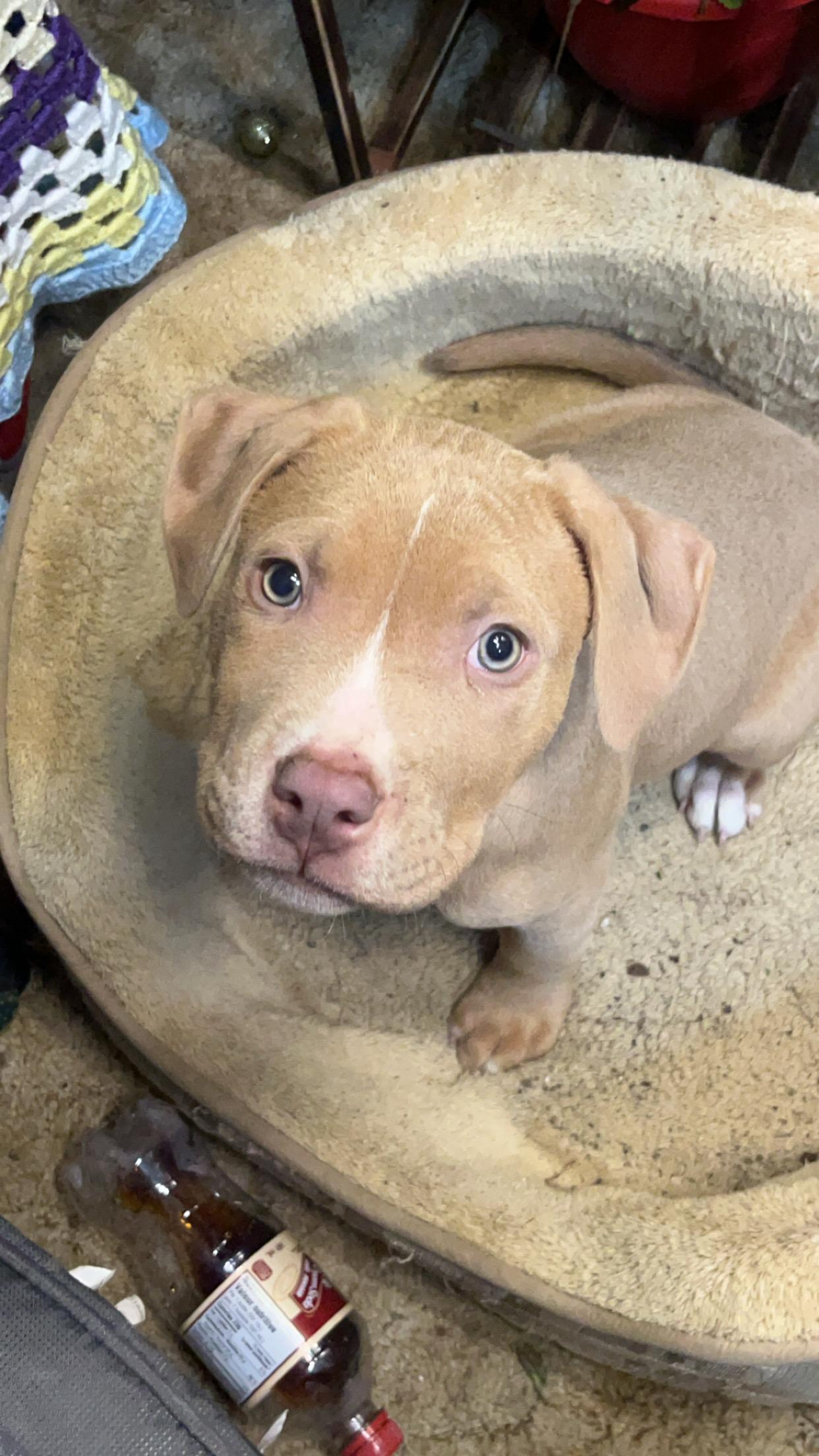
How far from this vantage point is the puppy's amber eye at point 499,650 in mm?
1513

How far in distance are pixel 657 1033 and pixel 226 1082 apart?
99 centimetres

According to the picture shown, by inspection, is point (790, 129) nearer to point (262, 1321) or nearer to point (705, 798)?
point (705, 798)

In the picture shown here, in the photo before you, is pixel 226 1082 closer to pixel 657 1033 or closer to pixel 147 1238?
pixel 147 1238

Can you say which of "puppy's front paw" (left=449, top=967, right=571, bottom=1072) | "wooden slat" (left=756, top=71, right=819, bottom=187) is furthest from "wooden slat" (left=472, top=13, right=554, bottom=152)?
"puppy's front paw" (left=449, top=967, right=571, bottom=1072)

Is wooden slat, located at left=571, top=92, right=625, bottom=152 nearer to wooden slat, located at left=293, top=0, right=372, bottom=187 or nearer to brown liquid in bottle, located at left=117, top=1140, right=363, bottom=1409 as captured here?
wooden slat, located at left=293, top=0, right=372, bottom=187

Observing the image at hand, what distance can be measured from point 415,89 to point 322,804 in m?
2.92

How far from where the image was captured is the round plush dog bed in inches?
88.3

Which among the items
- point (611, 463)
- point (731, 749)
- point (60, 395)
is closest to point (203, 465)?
point (611, 463)

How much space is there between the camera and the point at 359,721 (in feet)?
4.52

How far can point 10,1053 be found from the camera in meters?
2.84

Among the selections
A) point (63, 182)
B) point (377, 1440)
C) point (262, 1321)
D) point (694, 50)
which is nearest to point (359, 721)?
point (262, 1321)

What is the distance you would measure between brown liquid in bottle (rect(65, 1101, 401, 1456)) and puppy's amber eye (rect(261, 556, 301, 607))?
5.18 ft

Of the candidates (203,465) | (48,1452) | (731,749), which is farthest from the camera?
(731,749)

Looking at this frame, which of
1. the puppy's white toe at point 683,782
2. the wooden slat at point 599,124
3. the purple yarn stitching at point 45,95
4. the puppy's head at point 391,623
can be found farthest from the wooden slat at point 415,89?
the puppy's head at point 391,623
